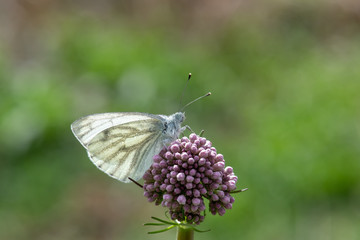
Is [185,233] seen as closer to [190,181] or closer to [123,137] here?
[190,181]

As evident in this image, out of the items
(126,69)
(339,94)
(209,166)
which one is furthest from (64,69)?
(209,166)

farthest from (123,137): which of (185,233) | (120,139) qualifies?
(185,233)

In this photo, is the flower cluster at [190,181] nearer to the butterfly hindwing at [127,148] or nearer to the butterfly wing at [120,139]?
the butterfly hindwing at [127,148]

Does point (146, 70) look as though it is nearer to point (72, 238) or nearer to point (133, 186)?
point (133, 186)

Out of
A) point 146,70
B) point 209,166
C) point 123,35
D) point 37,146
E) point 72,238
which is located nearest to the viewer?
point 209,166

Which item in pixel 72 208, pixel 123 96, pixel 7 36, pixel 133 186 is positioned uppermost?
pixel 7 36

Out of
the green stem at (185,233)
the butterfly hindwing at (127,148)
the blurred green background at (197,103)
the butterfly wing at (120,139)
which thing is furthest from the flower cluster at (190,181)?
the blurred green background at (197,103)
